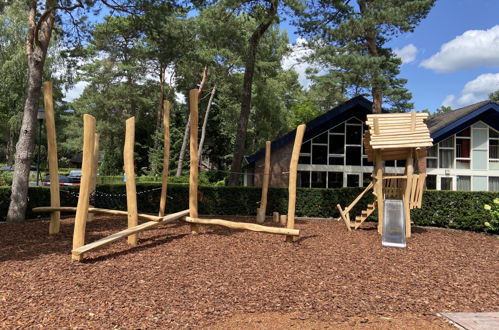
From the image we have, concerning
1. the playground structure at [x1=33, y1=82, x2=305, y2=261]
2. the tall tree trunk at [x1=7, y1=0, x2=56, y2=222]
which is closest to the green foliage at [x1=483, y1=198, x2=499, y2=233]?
the playground structure at [x1=33, y1=82, x2=305, y2=261]

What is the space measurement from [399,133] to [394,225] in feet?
8.52

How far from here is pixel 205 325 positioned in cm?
398

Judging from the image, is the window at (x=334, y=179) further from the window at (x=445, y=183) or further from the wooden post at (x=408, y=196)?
the wooden post at (x=408, y=196)

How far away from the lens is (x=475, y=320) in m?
4.23

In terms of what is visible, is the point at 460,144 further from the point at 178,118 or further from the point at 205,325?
the point at 178,118

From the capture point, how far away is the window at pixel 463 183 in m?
20.5

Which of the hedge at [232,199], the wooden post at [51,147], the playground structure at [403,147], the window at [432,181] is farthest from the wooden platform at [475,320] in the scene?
the window at [432,181]

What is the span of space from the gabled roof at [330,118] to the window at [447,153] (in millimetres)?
4535

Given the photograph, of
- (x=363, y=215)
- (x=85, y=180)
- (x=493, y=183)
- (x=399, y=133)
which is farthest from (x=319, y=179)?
(x=85, y=180)

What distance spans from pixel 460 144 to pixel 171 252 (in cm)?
1895

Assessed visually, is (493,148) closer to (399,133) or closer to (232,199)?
(399,133)

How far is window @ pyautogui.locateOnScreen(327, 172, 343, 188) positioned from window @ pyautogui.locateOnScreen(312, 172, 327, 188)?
0.90 ft

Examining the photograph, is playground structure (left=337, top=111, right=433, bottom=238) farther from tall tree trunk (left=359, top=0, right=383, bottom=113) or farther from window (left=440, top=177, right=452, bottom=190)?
window (left=440, top=177, right=452, bottom=190)

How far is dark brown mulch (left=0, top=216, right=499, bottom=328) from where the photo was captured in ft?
14.1
